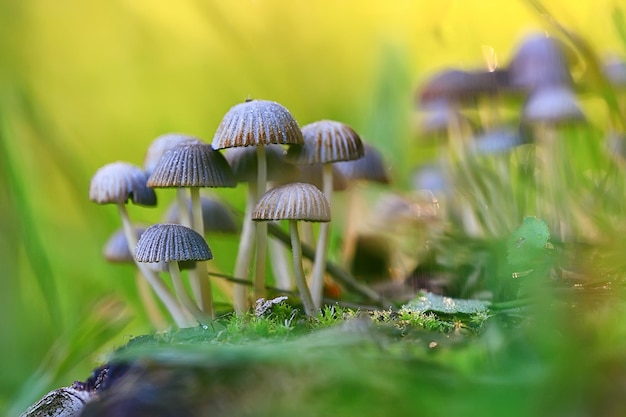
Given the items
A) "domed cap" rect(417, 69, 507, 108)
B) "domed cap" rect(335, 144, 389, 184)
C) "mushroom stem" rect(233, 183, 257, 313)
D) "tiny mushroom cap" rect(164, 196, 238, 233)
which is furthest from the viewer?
"domed cap" rect(417, 69, 507, 108)

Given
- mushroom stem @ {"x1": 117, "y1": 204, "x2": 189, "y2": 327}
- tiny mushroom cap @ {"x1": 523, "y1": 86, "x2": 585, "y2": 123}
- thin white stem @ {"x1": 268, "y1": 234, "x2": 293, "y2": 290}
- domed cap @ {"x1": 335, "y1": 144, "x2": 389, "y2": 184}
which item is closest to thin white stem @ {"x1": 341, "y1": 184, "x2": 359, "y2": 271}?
domed cap @ {"x1": 335, "y1": 144, "x2": 389, "y2": 184}

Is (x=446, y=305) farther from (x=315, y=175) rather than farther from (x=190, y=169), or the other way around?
(x=315, y=175)

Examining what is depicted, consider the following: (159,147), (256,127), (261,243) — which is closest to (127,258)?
(159,147)

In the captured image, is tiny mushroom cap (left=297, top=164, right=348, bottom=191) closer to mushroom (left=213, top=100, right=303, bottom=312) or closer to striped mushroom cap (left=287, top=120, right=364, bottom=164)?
striped mushroom cap (left=287, top=120, right=364, bottom=164)

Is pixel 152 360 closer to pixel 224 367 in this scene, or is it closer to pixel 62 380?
pixel 224 367

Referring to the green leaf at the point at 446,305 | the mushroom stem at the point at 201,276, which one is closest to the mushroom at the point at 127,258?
the mushroom stem at the point at 201,276

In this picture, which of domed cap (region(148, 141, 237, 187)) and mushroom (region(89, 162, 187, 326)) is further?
mushroom (region(89, 162, 187, 326))
